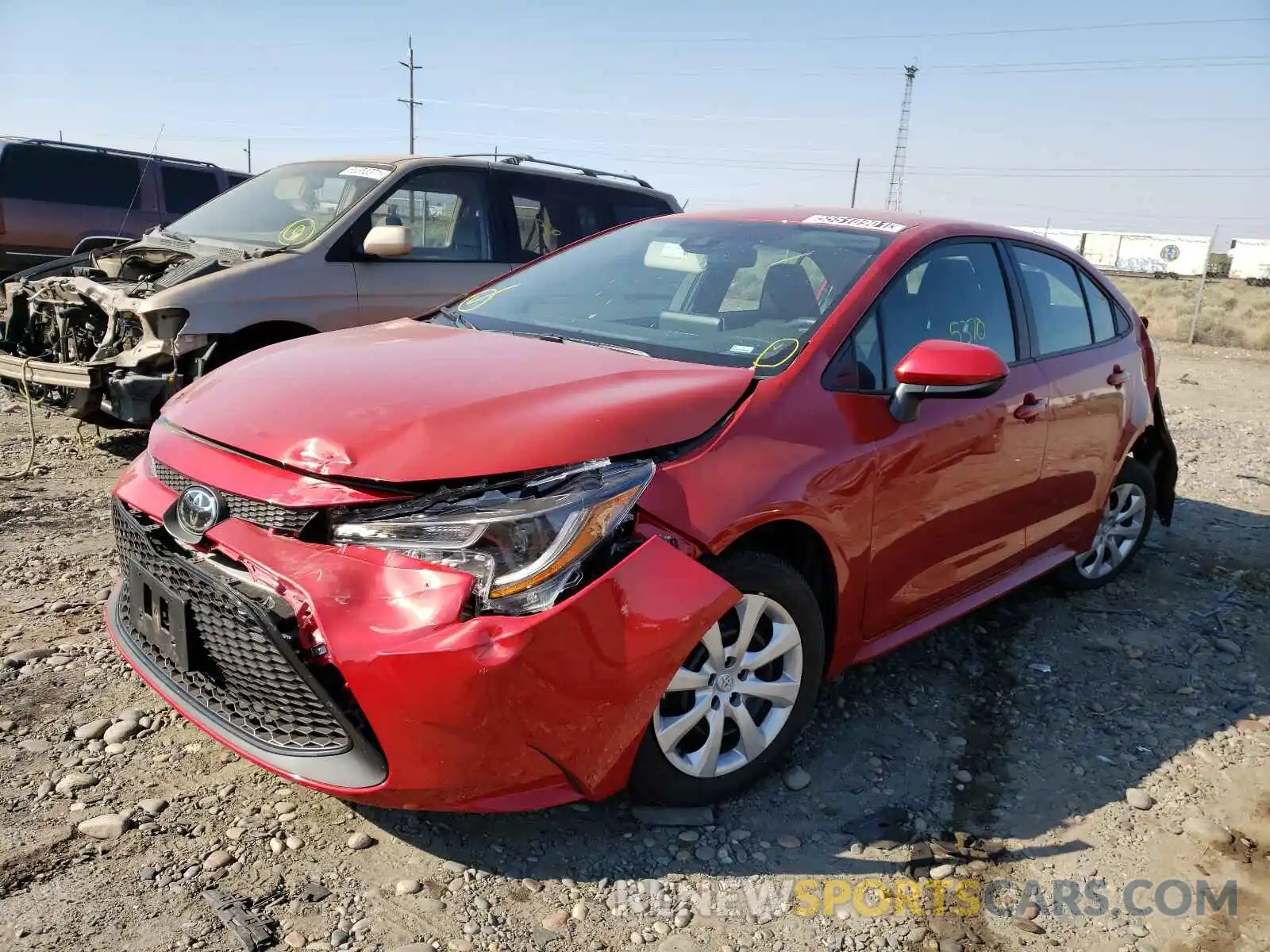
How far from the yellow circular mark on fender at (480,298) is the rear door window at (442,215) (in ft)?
8.05

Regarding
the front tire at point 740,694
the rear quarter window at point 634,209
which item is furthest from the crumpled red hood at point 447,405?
the rear quarter window at point 634,209

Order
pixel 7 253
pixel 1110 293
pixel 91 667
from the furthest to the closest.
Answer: pixel 7 253
pixel 1110 293
pixel 91 667

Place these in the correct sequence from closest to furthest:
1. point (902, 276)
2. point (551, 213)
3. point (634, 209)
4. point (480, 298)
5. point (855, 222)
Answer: point (902, 276), point (855, 222), point (480, 298), point (551, 213), point (634, 209)

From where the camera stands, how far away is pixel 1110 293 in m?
4.62

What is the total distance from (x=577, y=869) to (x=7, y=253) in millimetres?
10049

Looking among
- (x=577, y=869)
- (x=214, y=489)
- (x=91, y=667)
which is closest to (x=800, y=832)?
(x=577, y=869)

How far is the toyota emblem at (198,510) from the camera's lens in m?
2.35

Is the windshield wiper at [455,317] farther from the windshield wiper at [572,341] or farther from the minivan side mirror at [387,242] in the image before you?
the minivan side mirror at [387,242]

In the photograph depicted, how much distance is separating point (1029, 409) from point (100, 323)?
16.4 ft

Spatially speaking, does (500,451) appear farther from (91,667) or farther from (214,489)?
(91,667)

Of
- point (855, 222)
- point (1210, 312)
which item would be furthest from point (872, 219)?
point (1210, 312)

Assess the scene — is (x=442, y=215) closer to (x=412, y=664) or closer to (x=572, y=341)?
(x=572, y=341)

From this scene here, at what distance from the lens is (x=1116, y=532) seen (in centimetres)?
482

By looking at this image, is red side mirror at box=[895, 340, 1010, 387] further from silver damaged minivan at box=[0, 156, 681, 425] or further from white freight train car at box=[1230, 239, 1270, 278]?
white freight train car at box=[1230, 239, 1270, 278]
